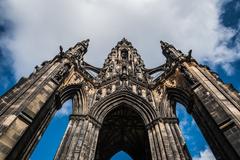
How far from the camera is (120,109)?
1323cm

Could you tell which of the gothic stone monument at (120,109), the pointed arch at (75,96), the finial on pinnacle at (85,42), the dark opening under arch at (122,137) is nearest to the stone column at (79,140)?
the gothic stone monument at (120,109)

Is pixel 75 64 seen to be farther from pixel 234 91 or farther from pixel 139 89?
pixel 234 91

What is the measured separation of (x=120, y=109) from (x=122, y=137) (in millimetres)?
2814

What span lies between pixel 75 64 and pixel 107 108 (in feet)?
10.3

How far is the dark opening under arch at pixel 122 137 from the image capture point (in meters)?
14.2

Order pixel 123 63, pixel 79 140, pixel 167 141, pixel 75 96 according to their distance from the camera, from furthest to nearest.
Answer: pixel 123 63 → pixel 75 96 → pixel 167 141 → pixel 79 140

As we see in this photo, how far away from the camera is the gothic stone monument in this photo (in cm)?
720

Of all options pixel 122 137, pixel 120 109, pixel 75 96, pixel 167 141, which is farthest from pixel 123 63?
pixel 167 141

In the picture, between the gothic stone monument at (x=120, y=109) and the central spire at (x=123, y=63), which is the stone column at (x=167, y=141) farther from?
the central spire at (x=123, y=63)

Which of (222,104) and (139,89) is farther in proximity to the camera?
(139,89)

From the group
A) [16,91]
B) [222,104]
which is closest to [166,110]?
[222,104]

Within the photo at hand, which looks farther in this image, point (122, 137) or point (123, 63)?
point (123, 63)

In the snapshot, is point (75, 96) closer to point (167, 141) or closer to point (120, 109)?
point (120, 109)

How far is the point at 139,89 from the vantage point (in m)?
13.5
